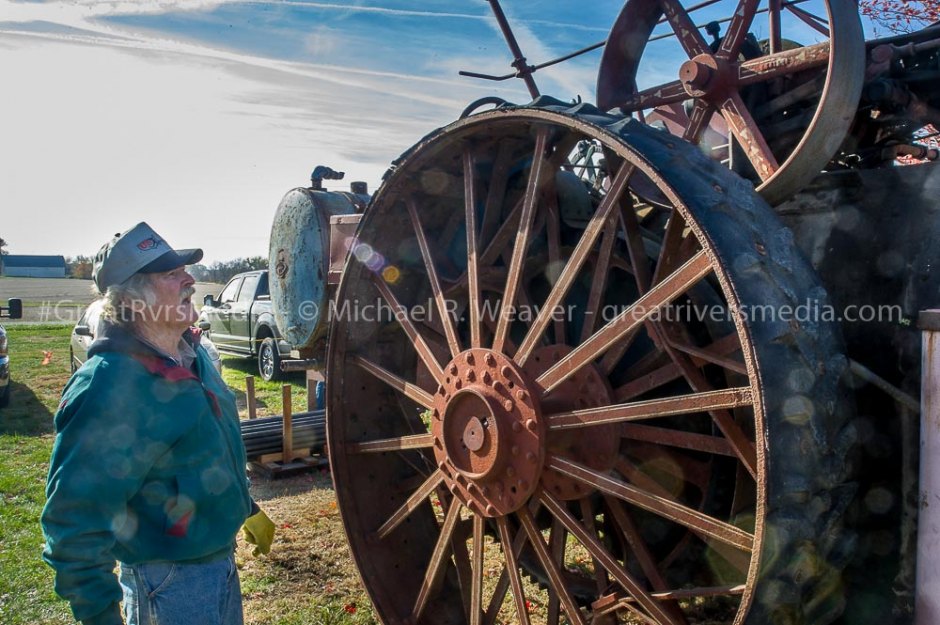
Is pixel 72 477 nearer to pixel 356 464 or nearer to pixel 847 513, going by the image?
pixel 356 464

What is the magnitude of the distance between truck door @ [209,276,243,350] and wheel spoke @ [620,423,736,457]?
13124 millimetres

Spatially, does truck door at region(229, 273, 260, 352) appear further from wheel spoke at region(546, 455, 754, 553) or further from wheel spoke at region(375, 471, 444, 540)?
wheel spoke at region(546, 455, 754, 553)

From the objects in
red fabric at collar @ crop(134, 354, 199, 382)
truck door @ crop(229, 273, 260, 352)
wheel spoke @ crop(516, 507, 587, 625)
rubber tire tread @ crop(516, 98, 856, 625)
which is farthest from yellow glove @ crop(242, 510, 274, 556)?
truck door @ crop(229, 273, 260, 352)

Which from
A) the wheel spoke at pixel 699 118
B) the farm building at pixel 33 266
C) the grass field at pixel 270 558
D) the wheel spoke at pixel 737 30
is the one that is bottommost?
the grass field at pixel 270 558

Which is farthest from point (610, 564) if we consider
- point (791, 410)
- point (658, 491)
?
point (791, 410)

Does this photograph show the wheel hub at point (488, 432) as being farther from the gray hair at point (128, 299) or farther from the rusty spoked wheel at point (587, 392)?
the gray hair at point (128, 299)

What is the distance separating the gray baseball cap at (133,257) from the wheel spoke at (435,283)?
1.21 m

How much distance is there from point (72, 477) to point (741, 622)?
202 cm

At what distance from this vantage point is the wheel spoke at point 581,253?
2.85 meters

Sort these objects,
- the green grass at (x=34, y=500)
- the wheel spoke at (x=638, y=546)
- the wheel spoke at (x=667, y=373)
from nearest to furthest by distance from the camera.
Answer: the wheel spoke at (x=667, y=373) → the wheel spoke at (x=638, y=546) → the green grass at (x=34, y=500)

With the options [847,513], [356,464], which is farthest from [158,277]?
[847,513]

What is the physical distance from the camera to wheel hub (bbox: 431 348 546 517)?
3.15 metres

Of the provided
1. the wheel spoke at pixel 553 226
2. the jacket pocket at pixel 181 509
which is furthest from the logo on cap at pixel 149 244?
the wheel spoke at pixel 553 226

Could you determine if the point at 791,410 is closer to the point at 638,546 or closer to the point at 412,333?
the point at 638,546
